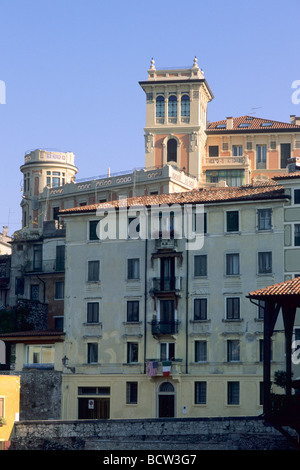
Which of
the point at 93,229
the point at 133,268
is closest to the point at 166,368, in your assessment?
the point at 133,268

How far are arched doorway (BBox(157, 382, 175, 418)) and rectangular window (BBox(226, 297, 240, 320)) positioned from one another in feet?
20.3

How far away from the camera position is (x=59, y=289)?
90875 millimetres

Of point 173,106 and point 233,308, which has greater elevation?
point 173,106

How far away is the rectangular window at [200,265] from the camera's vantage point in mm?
80062

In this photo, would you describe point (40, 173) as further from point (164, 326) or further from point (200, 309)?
point (200, 309)

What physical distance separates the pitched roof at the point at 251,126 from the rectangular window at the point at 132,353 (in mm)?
42966

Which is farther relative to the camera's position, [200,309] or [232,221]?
[232,221]

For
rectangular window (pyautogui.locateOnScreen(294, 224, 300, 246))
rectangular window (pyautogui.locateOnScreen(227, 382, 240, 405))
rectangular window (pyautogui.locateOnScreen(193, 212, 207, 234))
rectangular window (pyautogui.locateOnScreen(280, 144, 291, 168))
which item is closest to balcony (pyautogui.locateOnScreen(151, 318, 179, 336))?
rectangular window (pyautogui.locateOnScreen(227, 382, 240, 405))

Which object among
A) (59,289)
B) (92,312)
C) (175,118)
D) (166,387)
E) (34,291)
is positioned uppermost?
(175,118)

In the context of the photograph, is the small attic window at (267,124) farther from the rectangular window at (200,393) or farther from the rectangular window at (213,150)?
the rectangular window at (200,393)

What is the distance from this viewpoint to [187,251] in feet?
265

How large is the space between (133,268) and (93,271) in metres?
3.01
